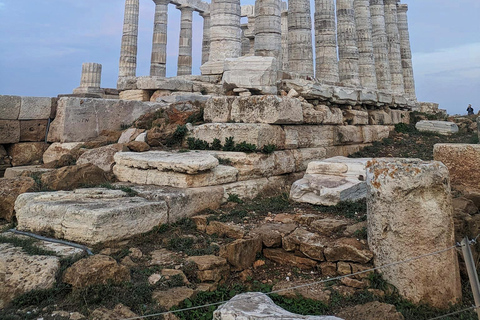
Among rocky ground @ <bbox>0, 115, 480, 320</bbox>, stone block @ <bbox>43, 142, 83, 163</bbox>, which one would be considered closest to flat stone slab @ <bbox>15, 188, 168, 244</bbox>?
rocky ground @ <bbox>0, 115, 480, 320</bbox>

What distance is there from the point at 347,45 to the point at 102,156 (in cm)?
1563

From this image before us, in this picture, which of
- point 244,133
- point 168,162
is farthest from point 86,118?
point 244,133

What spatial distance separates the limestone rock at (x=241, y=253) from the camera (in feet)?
11.5

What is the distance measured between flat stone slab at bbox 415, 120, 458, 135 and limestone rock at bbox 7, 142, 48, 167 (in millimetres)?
12140

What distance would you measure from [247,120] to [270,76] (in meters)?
2.20

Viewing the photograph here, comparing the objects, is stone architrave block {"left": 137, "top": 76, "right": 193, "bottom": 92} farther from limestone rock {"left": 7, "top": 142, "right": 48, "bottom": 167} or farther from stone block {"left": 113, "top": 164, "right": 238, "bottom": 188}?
stone block {"left": 113, "top": 164, "right": 238, "bottom": 188}

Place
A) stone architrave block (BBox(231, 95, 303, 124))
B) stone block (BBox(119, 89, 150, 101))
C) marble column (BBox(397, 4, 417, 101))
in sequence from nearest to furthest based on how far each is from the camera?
stone architrave block (BBox(231, 95, 303, 124))
stone block (BBox(119, 89, 150, 101))
marble column (BBox(397, 4, 417, 101))

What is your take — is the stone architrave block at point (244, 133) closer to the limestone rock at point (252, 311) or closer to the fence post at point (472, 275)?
the limestone rock at point (252, 311)

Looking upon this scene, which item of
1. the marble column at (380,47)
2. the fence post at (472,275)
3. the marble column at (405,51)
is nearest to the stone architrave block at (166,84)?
the fence post at (472,275)

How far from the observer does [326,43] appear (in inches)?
661

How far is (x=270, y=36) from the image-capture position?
12953 millimetres

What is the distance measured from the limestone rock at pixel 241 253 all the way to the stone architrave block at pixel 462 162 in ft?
11.6

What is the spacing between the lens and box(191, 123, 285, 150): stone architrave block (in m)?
6.12

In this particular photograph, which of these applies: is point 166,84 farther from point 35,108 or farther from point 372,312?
point 372,312
